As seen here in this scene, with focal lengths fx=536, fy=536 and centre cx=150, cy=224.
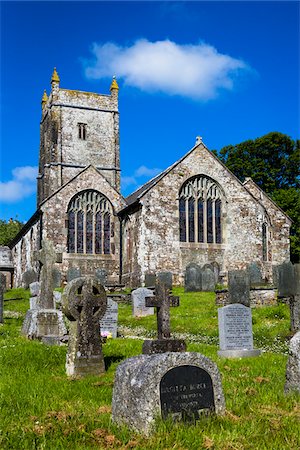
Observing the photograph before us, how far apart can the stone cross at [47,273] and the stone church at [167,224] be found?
673 inches

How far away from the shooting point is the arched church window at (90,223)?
34469mm

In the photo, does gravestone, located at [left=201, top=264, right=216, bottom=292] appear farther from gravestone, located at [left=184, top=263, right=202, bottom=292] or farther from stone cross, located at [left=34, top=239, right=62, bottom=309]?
stone cross, located at [left=34, top=239, right=62, bottom=309]

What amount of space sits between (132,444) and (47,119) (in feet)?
153

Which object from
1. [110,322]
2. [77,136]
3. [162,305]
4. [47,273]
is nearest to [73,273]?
[110,322]

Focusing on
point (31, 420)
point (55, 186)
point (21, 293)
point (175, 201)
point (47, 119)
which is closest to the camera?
point (31, 420)

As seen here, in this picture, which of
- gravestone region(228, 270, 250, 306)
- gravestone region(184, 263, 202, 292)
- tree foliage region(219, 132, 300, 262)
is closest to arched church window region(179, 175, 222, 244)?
gravestone region(184, 263, 202, 292)

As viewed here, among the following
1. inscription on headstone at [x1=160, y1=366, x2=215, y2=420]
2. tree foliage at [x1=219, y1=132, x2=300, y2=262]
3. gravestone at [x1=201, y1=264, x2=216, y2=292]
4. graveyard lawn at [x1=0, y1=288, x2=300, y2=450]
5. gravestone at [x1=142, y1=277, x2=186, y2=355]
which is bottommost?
graveyard lawn at [x1=0, y1=288, x2=300, y2=450]

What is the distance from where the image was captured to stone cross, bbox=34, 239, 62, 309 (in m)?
13.3

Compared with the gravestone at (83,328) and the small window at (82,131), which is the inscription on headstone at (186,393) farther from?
the small window at (82,131)

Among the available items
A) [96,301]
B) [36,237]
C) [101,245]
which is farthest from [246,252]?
[96,301]

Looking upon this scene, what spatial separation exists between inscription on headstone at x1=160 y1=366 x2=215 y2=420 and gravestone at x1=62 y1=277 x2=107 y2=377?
11.1ft

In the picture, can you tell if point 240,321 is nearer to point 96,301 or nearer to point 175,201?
point 96,301

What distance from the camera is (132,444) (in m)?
4.77

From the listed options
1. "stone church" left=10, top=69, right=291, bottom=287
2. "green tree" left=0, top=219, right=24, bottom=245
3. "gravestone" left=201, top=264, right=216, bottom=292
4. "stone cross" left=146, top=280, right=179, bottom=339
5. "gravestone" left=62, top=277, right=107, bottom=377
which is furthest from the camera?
"green tree" left=0, top=219, right=24, bottom=245
